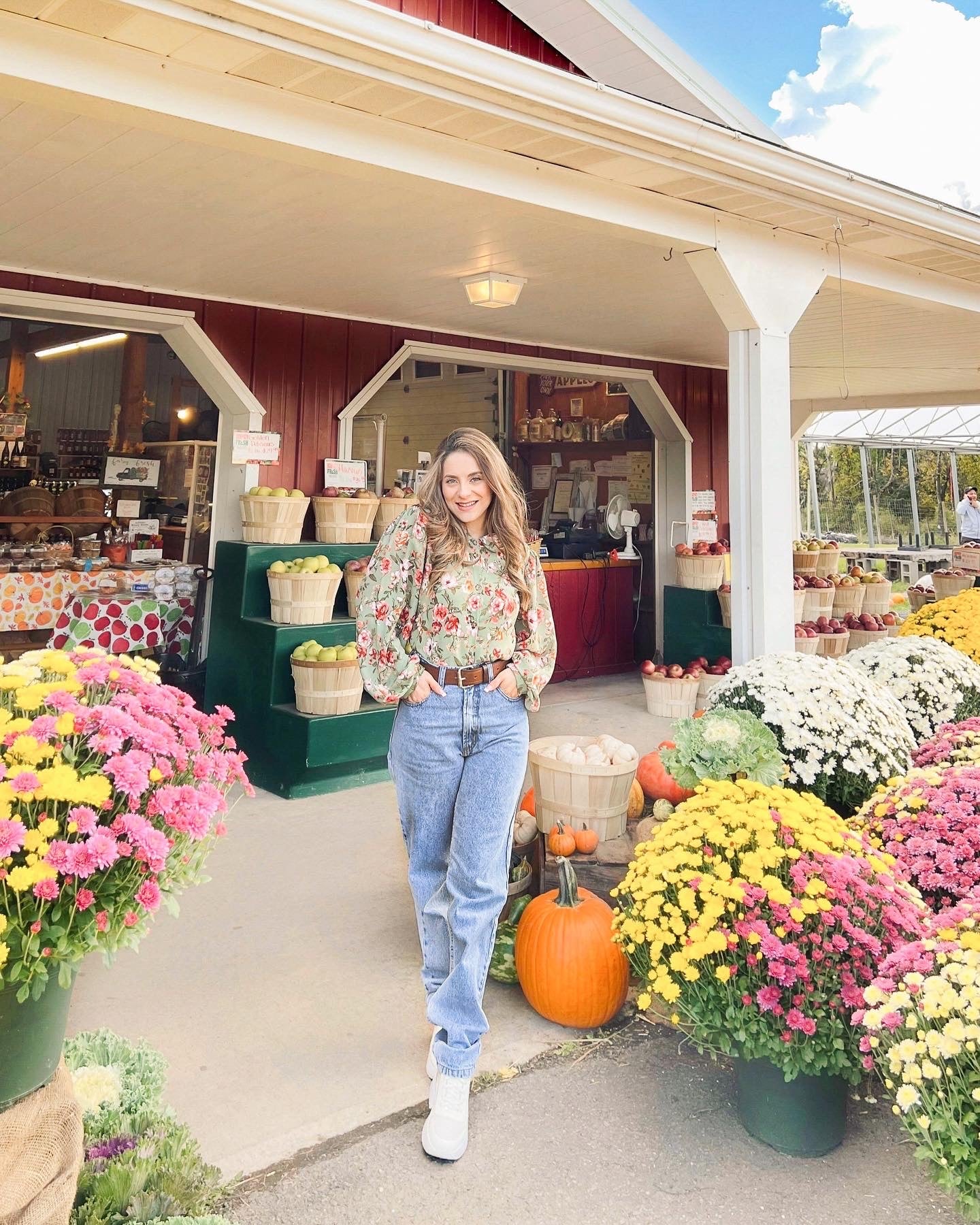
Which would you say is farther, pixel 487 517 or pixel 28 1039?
pixel 487 517

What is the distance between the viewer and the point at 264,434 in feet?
18.2

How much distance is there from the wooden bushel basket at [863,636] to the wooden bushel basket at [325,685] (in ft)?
16.9

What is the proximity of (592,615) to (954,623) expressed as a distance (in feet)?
10.6

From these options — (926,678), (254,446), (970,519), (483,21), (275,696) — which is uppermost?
(483,21)

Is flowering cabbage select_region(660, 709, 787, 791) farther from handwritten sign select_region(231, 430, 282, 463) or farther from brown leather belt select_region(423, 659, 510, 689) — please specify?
handwritten sign select_region(231, 430, 282, 463)

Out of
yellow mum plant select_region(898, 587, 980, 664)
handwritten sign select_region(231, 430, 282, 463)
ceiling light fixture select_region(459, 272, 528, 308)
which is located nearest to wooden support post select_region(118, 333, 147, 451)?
handwritten sign select_region(231, 430, 282, 463)

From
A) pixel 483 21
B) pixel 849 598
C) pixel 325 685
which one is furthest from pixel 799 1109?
pixel 849 598

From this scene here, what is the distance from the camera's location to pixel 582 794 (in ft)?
12.4

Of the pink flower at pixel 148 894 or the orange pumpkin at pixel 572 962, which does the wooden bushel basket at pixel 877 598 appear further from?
the pink flower at pixel 148 894

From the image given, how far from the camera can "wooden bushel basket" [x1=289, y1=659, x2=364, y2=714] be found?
471 cm

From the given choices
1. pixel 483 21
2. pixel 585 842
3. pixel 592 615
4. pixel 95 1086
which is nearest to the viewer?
pixel 95 1086

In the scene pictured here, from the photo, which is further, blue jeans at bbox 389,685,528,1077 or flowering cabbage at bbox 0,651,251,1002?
blue jeans at bbox 389,685,528,1077

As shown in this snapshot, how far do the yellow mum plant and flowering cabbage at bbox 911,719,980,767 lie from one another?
1.58 m

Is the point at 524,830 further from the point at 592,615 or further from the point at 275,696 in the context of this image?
the point at 592,615
